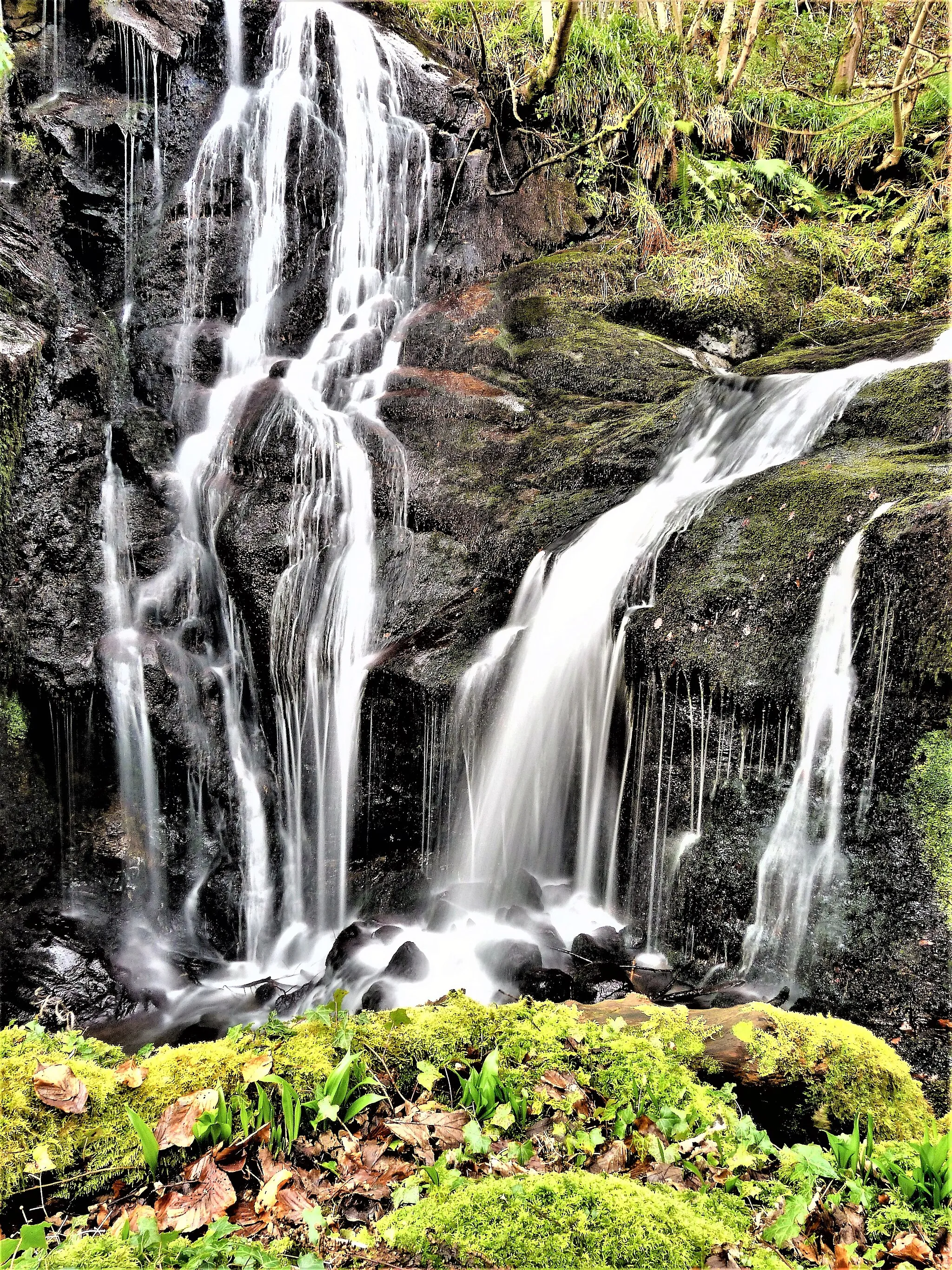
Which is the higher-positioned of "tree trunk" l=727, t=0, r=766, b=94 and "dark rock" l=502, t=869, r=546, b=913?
"tree trunk" l=727, t=0, r=766, b=94

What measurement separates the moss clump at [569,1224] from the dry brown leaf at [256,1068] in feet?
1.90

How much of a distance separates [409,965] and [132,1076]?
10.1 ft

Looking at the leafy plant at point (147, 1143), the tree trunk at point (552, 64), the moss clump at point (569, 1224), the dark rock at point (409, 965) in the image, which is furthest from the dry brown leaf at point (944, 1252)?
the tree trunk at point (552, 64)

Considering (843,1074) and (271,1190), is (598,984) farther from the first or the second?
(271,1190)

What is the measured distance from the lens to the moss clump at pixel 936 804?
3760 millimetres

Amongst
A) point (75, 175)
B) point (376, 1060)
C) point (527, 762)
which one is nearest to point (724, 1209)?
point (376, 1060)

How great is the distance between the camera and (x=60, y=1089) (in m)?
2.16

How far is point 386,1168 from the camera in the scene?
6.95 feet

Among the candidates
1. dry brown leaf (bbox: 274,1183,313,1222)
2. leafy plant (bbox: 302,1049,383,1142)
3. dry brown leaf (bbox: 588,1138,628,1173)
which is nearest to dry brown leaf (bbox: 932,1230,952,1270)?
dry brown leaf (bbox: 588,1138,628,1173)

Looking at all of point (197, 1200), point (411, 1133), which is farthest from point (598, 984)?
point (197, 1200)

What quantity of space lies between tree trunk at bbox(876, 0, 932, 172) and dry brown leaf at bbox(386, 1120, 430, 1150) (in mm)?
9297

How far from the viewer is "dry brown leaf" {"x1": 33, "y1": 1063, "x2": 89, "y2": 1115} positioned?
6.97 feet

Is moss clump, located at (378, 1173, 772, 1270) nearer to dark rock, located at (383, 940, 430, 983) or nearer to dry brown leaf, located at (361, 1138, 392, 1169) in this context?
dry brown leaf, located at (361, 1138, 392, 1169)

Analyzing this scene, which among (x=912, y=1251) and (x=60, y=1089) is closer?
(x=912, y=1251)
